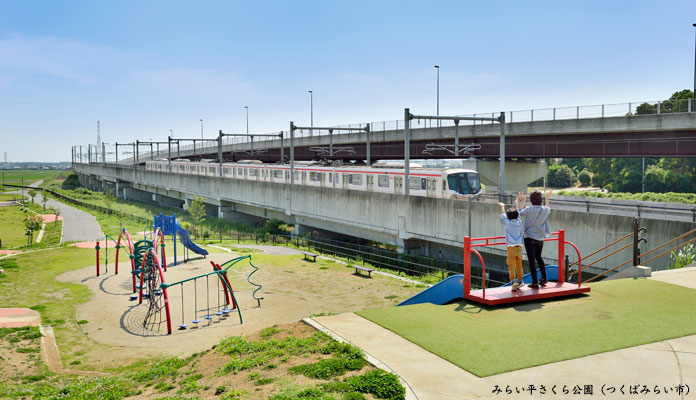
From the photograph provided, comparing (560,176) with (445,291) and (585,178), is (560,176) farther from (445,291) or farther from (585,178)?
(445,291)

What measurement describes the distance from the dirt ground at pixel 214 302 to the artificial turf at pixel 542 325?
7135 mm

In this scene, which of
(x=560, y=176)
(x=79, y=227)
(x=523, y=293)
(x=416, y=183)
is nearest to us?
(x=523, y=293)

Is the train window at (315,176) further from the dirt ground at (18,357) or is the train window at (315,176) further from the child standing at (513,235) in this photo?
the child standing at (513,235)

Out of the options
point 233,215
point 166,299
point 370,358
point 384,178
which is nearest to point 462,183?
point 384,178

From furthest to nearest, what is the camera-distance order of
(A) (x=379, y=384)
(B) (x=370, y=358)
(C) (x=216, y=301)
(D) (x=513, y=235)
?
(C) (x=216, y=301)
(D) (x=513, y=235)
(B) (x=370, y=358)
(A) (x=379, y=384)

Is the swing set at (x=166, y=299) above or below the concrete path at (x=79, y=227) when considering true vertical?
above

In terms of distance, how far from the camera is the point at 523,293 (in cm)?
972

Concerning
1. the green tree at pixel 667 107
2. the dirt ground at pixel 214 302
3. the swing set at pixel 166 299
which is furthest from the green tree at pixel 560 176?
the swing set at pixel 166 299

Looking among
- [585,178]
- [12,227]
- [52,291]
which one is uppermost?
[585,178]

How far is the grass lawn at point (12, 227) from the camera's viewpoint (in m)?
41.3

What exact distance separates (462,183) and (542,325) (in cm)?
2178

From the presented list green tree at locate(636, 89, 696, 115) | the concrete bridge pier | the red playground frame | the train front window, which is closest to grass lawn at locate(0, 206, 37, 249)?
the concrete bridge pier

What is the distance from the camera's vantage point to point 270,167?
49.6m

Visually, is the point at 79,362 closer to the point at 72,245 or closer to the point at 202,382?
the point at 202,382
